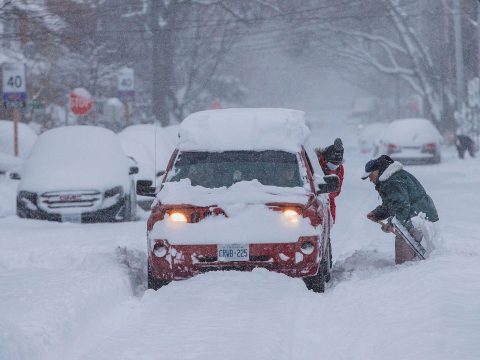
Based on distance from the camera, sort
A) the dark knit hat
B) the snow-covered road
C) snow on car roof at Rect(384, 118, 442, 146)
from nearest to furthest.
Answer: the snow-covered road, the dark knit hat, snow on car roof at Rect(384, 118, 442, 146)

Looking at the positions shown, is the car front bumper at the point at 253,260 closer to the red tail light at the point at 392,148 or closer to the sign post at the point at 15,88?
the sign post at the point at 15,88

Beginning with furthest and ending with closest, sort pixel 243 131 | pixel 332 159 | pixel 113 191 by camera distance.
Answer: pixel 113 191 < pixel 332 159 < pixel 243 131

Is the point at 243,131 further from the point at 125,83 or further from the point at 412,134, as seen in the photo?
the point at 412,134

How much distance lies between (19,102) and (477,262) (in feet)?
50.2

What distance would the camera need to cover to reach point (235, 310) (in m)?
8.03

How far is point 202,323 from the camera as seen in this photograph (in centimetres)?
757

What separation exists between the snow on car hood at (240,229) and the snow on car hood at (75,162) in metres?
6.85

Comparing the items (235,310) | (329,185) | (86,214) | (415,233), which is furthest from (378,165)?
(86,214)

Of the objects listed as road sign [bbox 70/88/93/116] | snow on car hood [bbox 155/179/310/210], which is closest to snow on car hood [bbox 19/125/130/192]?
snow on car hood [bbox 155/179/310/210]

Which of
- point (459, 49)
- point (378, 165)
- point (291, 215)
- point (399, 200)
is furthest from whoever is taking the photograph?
point (459, 49)

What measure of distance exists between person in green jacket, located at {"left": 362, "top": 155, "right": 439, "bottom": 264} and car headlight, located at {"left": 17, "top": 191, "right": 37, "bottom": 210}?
Result: 6.85m

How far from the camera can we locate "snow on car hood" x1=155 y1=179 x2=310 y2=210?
898 cm

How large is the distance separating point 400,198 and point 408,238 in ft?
1.51

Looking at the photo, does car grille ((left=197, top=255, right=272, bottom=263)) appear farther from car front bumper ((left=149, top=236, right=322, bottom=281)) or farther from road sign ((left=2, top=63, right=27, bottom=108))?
road sign ((left=2, top=63, right=27, bottom=108))
